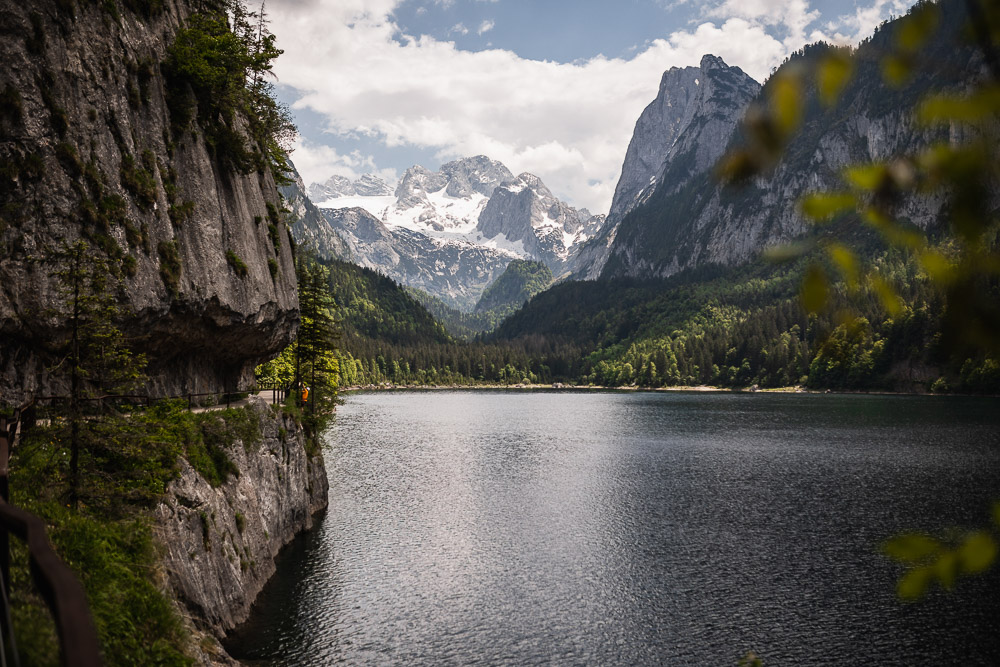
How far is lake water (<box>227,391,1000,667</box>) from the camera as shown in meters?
27.0

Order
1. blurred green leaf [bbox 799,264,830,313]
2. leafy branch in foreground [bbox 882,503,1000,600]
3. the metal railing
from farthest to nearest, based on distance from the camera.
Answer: the metal railing, blurred green leaf [bbox 799,264,830,313], leafy branch in foreground [bbox 882,503,1000,600]

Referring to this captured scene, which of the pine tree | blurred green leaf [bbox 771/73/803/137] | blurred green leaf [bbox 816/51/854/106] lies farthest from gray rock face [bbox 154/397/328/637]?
blurred green leaf [bbox 816/51/854/106]

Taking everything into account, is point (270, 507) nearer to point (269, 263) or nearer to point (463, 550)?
point (463, 550)

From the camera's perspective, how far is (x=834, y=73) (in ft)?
8.66

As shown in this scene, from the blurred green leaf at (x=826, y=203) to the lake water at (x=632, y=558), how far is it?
26.7 metres

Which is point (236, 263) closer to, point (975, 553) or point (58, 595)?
point (58, 595)

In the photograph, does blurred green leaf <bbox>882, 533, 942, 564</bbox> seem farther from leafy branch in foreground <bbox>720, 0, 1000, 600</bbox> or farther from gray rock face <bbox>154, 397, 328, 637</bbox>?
gray rock face <bbox>154, 397, 328, 637</bbox>

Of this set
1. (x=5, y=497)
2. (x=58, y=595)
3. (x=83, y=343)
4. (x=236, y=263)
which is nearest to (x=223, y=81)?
(x=236, y=263)

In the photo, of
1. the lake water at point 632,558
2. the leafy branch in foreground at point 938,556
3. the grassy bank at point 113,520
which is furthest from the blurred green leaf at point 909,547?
the lake water at point 632,558

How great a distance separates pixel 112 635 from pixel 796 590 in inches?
1204

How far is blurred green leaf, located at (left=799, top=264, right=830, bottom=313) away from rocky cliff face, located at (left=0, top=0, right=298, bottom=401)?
67.6ft

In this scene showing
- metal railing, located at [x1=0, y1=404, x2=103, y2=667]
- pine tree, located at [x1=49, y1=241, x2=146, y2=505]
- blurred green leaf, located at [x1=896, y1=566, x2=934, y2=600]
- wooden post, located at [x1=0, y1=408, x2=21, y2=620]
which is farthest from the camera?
pine tree, located at [x1=49, y1=241, x2=146, y2=505]

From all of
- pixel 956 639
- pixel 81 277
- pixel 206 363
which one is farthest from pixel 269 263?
pixel 956 639

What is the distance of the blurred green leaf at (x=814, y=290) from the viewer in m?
2.67
